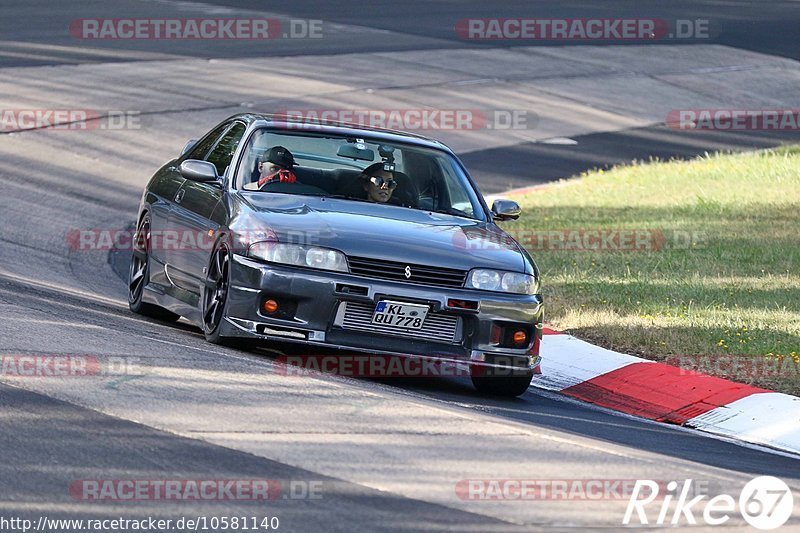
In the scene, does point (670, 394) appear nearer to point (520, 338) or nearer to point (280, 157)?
point (520, 338)

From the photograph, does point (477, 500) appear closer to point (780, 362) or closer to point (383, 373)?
point (383, 373)

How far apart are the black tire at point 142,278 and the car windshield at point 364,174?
1267 mm

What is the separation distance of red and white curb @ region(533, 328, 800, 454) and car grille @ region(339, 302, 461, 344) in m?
1.60

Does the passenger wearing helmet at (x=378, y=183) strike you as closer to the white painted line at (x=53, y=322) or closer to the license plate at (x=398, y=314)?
the license plate at (x=398, y=314)

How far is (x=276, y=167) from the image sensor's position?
10.0m

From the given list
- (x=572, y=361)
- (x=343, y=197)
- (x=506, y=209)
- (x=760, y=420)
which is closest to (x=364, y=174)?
(x=343, y=197)

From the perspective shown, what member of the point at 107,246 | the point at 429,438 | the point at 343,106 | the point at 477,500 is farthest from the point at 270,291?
the point at 343,106

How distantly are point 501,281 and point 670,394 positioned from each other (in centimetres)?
174

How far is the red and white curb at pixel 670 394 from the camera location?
30.7 ft

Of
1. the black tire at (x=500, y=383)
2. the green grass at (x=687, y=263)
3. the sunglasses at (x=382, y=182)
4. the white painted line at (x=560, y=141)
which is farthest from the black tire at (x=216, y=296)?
the white painted line at (x=560, y=141)

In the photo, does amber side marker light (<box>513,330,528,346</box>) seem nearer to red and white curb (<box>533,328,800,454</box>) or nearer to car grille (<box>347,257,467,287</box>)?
car grille (<box>347,257,467,287</box>)

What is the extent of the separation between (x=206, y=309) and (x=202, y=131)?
11.8 m

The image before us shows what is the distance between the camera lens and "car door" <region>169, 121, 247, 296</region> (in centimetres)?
979

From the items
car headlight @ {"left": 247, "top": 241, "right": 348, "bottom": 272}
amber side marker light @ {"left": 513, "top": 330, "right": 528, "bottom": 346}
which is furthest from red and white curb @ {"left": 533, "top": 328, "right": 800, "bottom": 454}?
car headlight @ {"left": 247, "top": 241, "right": 348, "bottom": 272}
